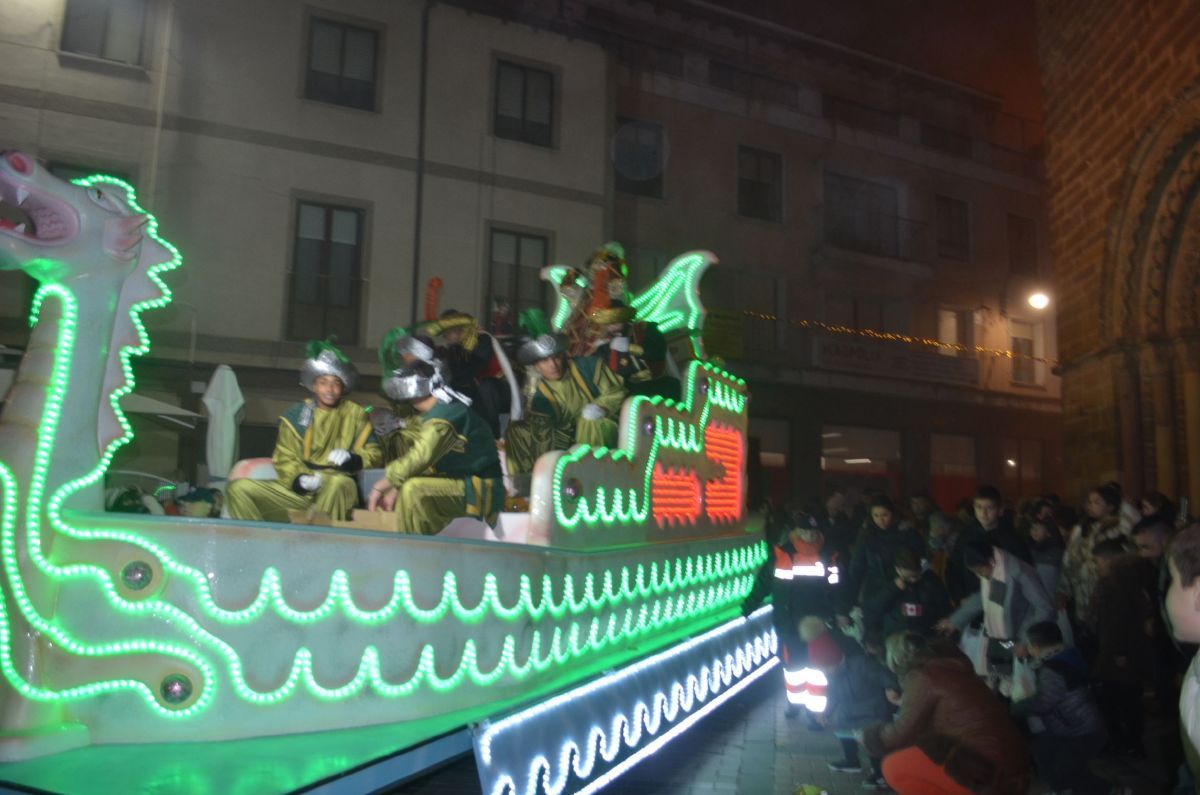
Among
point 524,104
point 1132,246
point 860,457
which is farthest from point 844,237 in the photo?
point 1132,246

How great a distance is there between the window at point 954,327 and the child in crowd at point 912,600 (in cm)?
1726

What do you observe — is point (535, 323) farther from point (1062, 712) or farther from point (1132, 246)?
point (1132, 246)

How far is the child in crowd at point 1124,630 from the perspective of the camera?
6129mm

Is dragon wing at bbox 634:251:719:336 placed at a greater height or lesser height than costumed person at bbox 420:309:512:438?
greater

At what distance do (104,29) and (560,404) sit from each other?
11.1 meters

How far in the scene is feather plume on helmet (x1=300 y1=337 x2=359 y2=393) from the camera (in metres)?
4.80

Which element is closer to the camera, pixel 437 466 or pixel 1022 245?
pixel 437 466

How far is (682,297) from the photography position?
8.32 meters

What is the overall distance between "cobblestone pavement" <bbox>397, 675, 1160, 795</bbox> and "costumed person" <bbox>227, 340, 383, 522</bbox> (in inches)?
62.8

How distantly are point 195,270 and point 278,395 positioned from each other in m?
2.27

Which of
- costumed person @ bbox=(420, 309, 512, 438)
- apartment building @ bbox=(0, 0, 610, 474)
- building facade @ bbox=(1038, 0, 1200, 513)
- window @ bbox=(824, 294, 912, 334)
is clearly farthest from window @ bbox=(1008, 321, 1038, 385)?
costumed person @ bbox=(420, 309, 512, 438)

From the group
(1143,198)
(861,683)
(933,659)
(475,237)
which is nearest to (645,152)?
(475,237)

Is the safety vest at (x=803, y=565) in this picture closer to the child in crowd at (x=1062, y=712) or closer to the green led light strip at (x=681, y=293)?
the green led light strip at (x=681, y=293)

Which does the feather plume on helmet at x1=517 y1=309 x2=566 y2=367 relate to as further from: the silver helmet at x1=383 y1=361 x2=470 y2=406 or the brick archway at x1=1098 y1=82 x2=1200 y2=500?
the brick archway at x1=1098 y1=82 x2=1200 y2=500
